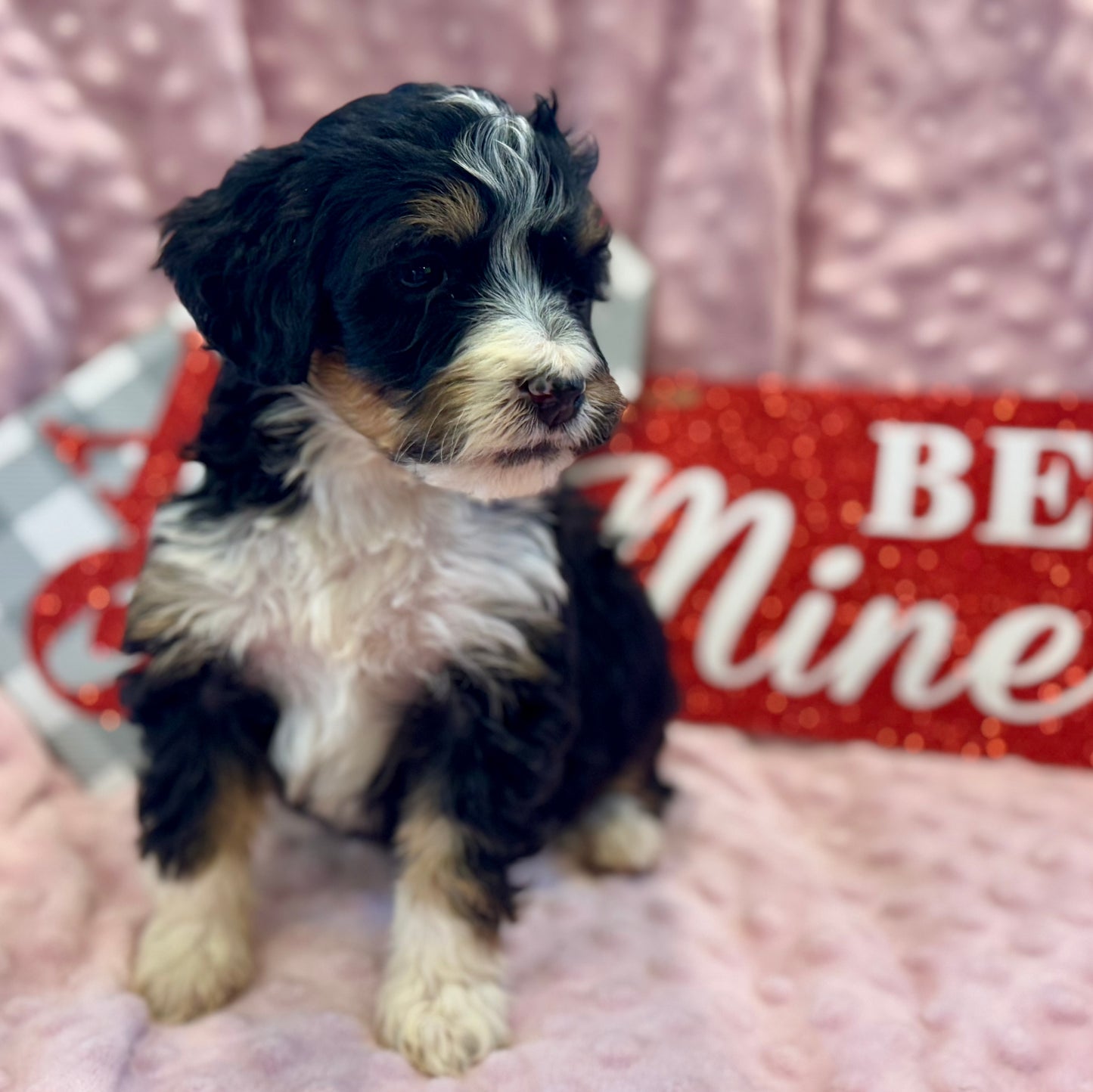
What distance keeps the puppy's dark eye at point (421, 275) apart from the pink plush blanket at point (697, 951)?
1.14m

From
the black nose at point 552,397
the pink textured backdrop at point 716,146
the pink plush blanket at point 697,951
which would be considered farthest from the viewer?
the pink textured backdrop at point 716,146

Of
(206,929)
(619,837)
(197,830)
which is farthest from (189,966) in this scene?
(619,837)

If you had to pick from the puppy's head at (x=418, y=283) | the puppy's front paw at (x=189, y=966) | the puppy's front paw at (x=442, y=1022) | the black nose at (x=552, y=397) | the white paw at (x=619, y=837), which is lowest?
the white paw at (x=619, y=837)

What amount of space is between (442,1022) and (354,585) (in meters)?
0.69

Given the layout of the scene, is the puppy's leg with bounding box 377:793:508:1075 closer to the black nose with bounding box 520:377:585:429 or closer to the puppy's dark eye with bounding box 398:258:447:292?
the black nose with bounding box 520:377:585:429

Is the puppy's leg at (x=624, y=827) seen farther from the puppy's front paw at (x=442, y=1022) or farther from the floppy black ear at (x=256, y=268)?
the floppy black ear at (x=256, y=268)

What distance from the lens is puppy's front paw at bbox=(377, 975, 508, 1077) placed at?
5.49 ft

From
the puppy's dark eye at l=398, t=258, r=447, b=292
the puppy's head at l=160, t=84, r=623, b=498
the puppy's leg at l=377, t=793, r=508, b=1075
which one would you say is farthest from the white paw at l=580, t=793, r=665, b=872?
the puppy's dark eye at l=398, t=258, r=447, b=292


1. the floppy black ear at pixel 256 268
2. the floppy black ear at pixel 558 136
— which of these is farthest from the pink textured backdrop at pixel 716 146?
the floppy black ear at pixel 256 268

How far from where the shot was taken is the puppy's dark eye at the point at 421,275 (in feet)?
4.98

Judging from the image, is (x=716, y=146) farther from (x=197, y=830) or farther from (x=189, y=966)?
(x=189, y=966)

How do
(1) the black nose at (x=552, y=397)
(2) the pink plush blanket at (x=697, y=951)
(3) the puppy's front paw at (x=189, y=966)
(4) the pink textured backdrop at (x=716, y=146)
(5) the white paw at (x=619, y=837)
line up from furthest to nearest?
(4) the pink textured backdrop at (x=716, y=146) → (5) the white paw at (x=619, y=837) → (3) the puppy's front paw at (x=189, y=966) → (2) the pink plush blanket at (x=697, y=951) → (1) the black nose at (x=552, y=397)

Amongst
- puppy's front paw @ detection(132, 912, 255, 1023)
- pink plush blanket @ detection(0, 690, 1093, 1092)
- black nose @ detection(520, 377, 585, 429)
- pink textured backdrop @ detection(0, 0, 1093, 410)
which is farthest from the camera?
pink textured backdrop @ detection(0, 0, 1093, 410)

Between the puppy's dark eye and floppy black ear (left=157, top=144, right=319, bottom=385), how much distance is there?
0.13m
